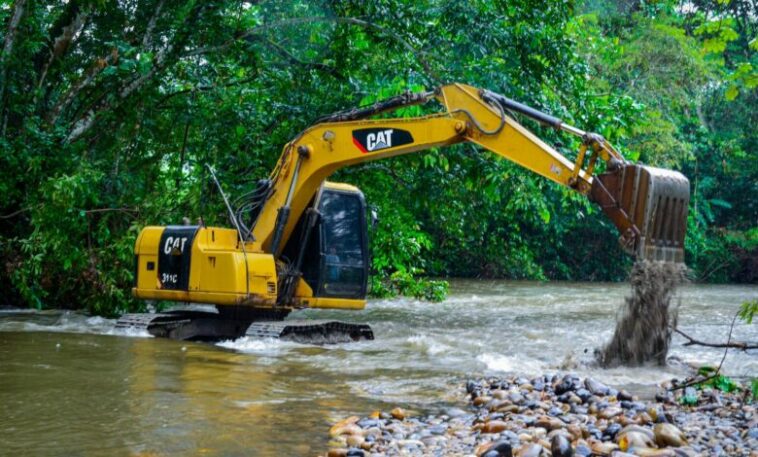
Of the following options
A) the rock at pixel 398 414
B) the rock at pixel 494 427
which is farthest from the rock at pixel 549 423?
the rock at pixel 398 414

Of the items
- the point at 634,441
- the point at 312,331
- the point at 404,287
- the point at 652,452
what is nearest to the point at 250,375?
the point at 312,331

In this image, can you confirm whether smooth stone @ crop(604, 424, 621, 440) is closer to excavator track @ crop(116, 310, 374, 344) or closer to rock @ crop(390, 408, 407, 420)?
rock @ crop(390, 408, 407, 420)

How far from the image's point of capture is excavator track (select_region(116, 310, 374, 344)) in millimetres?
12523

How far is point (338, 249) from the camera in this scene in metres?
12.9

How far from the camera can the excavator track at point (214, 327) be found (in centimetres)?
1252

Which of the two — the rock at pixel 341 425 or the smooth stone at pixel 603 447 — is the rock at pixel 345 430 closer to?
the rock at pixel 341 425

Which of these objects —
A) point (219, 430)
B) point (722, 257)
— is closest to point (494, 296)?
point (722, 257)

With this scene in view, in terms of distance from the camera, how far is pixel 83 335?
1286 centimetres

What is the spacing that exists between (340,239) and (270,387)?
4.46 meters

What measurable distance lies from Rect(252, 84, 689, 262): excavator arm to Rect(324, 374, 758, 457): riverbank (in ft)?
6.87

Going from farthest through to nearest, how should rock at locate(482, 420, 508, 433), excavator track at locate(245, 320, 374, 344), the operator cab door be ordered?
the operator cab door < excavator track at locate(245, 320, 374, 344) < rock at locate(482, 420, 508, 433)

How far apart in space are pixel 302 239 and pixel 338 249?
0.51 m

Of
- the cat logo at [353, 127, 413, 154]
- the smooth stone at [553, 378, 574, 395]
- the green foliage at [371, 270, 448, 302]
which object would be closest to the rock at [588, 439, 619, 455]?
the smooth stone at [553, 378, 574, 395]

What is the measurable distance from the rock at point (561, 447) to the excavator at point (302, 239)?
5.27 metres
